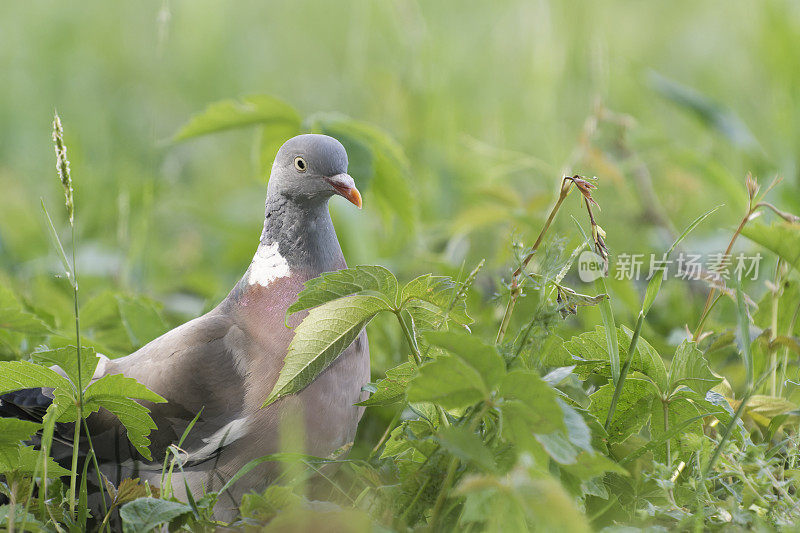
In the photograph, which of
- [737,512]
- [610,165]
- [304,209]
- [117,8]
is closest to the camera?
[737,512]

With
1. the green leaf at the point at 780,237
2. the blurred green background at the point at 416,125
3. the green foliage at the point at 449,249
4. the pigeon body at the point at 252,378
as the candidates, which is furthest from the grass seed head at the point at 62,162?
the green leaf at the point at 780,237

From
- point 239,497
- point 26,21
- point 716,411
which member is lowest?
point 239,497

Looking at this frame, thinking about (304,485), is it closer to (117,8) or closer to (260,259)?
(260,259)

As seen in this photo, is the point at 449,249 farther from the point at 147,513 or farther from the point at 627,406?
the point at 147,513

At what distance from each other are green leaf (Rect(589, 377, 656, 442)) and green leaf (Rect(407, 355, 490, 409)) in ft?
1.64

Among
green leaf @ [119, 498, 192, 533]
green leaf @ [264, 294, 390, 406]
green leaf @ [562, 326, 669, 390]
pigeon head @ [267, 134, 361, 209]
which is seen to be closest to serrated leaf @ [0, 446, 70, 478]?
green leaf @ [119, 498, 192, 533]

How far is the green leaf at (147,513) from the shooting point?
1.55 metres

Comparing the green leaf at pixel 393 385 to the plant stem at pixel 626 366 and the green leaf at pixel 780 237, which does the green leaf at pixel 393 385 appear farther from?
the green leaf at pixel 780 237

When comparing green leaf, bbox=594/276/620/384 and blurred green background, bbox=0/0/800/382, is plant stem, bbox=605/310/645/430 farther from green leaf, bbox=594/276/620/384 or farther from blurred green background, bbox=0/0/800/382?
blurred green background, bbox=0/0/800/382

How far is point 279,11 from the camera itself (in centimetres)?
803

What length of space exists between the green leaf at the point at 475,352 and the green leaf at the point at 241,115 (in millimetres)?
1669

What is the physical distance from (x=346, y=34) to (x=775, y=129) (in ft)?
14.1

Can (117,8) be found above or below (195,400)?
above

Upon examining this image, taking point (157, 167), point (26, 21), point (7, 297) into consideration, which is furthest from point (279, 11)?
point (7, 297)
